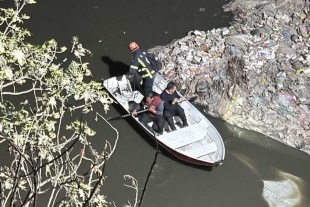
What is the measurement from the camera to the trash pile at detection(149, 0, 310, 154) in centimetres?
1068

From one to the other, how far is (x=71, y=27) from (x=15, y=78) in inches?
324

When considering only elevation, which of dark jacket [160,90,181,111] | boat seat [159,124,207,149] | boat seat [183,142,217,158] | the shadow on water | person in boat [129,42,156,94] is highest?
person in boat [129,42,156,94]

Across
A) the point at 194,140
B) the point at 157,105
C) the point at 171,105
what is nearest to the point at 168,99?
the point at 171,105

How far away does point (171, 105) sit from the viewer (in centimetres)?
995

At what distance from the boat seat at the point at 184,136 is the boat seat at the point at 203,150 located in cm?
20

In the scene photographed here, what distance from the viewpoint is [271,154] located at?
10461 mm

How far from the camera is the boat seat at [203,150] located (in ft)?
32.0

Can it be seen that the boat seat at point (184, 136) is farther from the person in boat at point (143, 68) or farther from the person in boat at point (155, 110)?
the person in boat at point (143, 68)

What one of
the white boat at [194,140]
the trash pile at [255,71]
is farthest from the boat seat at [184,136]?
the trash pile at [255,71]

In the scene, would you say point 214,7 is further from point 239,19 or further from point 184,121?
point 184,121

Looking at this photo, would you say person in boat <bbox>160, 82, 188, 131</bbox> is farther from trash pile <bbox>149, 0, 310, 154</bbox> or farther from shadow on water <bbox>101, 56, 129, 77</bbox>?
shadow on water <bbox>101, 56, 129, 77</bbox>

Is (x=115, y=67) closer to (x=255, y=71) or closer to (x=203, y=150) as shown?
(x=255, y=71)

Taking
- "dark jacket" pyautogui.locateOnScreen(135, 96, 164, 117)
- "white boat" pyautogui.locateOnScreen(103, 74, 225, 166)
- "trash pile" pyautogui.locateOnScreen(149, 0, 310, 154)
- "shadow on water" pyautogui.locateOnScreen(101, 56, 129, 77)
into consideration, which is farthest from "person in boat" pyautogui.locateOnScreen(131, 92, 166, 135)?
"shadow on water" pyautogui.locateOnScreen(101, 56, 129, 77)

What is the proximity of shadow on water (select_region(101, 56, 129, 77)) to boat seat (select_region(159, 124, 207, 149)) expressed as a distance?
258cm
